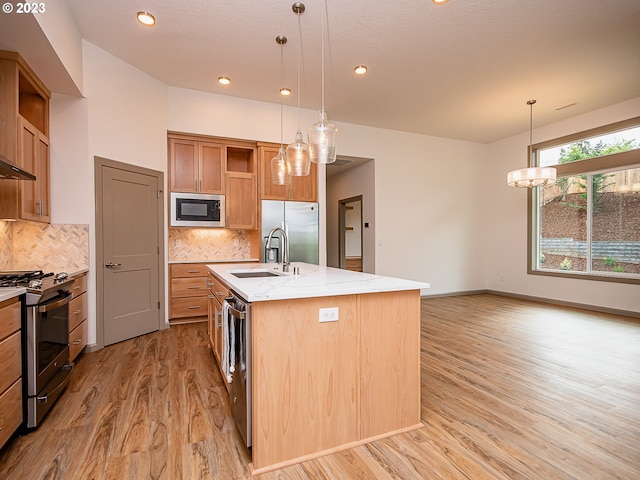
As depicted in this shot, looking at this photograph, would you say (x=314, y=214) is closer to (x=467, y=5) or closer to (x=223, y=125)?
(x=223, y=125)

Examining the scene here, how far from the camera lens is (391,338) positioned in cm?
196

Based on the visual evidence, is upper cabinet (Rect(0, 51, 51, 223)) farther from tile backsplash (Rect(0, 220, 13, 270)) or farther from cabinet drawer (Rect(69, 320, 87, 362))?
cabinet drawer (Rect(69, 320, 87, 362))

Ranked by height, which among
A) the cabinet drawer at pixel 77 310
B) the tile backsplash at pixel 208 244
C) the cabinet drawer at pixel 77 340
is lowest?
the cabinet drawer at pixel 77 340

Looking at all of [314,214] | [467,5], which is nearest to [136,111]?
[314,214]

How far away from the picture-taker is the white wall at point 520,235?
16.4 feet

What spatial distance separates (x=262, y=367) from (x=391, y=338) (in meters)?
0.79

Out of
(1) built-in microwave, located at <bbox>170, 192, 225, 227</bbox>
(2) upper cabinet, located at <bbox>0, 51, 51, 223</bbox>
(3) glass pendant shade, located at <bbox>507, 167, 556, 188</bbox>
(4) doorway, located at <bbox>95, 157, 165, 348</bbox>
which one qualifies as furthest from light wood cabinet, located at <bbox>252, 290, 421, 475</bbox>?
(3) glass pendant shade, located at <bbox>507, 167, 556, 188</bbox>

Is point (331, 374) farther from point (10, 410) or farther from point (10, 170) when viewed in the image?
point (10, 170)

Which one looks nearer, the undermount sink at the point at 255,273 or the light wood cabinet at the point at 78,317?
the undermount sink at the point at 255,273

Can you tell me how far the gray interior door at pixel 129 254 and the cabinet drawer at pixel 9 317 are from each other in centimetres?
174

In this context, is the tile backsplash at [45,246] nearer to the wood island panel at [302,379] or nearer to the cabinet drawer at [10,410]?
the cabinet drawer at [10,410]

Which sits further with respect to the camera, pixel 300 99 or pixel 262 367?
pixel 300 99

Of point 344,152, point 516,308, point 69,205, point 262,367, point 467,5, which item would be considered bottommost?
point 516,308

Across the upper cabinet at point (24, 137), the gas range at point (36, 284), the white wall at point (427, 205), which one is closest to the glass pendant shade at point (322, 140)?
the gas range at point (36, 284)
